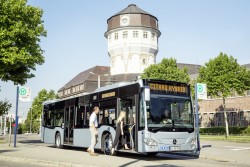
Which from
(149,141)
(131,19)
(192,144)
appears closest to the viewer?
(149,141)

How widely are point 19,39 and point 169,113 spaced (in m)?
14.8

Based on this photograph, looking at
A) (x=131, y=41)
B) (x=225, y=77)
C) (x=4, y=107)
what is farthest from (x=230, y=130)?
(x=131, y=41)

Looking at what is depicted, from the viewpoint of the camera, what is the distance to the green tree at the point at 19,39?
890 inches

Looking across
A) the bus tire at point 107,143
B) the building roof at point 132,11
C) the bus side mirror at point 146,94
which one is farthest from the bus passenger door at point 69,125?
the building roof at point 132,11

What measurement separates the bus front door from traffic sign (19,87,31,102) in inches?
102

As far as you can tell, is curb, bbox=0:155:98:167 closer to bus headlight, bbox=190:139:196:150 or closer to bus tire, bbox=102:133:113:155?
bus tire, bbox=102:133:113:155

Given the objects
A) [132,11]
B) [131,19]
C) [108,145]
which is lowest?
[108,145]

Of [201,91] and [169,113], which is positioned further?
[201,91]

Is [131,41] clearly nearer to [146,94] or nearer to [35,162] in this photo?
[146,94]

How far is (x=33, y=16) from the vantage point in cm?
2472

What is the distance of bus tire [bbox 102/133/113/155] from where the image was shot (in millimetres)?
14203

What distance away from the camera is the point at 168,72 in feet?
148

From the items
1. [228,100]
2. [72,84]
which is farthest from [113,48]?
[228,100]

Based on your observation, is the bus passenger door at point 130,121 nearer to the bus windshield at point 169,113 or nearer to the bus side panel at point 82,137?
the bus windshield at point 169,113
